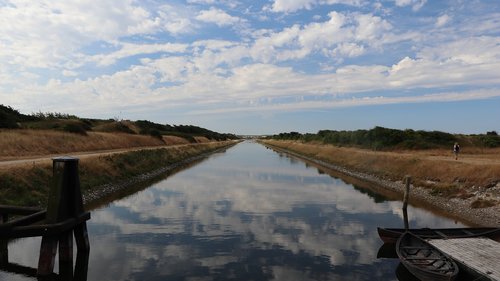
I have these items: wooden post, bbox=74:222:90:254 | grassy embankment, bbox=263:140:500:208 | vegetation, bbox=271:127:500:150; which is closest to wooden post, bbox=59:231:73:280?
wooden post, bbox=74:222:90:254

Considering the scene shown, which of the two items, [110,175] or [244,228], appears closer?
[244,228]

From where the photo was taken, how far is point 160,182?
4328 centimetres

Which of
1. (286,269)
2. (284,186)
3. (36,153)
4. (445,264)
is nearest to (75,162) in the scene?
(286,269)

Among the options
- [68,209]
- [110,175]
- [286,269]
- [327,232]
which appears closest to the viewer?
[68,209]

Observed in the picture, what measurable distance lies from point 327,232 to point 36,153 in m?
35.5

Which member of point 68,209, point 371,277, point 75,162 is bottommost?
point 371,277

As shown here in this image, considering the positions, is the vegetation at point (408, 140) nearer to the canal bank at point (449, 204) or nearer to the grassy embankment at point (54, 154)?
the canal bank at point (449, 204)

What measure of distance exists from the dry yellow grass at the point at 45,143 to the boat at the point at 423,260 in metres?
33.4

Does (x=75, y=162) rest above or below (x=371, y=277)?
above

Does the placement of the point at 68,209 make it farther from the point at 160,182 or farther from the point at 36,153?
the point at 36,153

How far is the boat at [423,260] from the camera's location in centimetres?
1358

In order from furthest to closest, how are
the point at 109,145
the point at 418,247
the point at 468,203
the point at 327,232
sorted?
1. the point at 109,145
2. the point at 468,203
3. the point at 327,232
4. the point at 418,247

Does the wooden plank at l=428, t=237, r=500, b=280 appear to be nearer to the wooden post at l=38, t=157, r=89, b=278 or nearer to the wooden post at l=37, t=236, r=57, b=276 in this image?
the wooden post at l=38, t=157, r=89, b=278

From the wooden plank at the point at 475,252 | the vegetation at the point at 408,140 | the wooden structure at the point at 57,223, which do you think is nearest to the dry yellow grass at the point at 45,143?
the wooden structure at the point at 57,223
